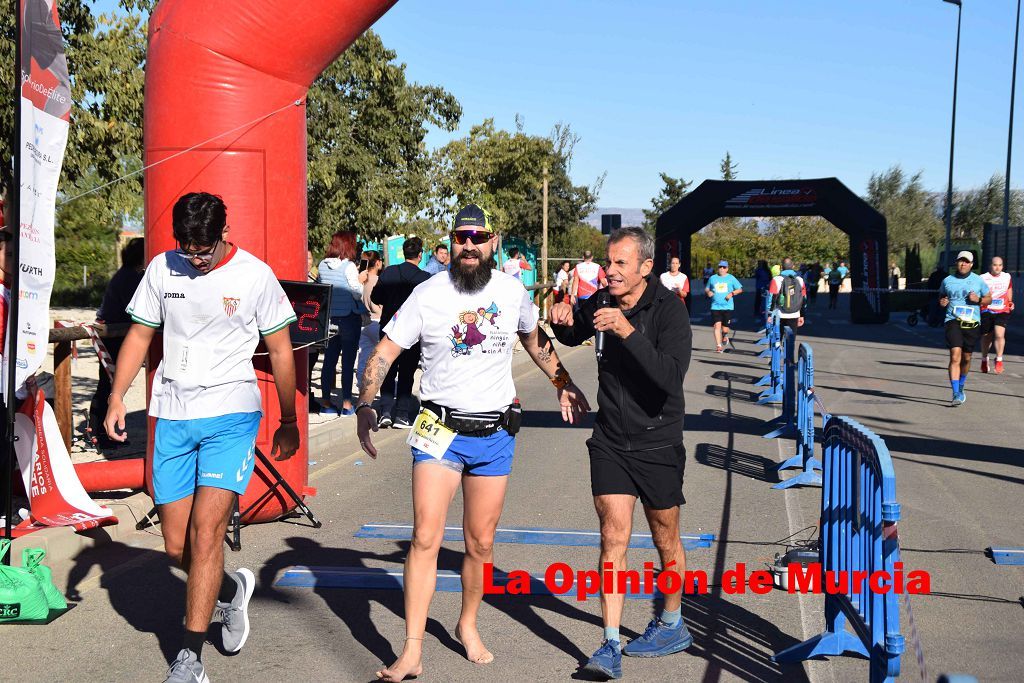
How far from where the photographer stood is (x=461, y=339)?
4.82 m

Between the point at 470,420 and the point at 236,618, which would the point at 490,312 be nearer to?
the point at 470,420

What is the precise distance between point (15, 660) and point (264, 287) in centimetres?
191

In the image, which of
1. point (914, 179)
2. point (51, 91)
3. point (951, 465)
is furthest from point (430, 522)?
point (914, 179)

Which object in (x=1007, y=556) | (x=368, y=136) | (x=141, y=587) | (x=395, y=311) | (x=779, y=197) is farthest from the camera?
(x=779, y=197)

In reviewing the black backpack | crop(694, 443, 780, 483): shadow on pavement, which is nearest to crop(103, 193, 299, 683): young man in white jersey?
crop(694, 443, 780, 483): shadow on pavement

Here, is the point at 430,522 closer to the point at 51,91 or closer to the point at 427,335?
the point at 427,335

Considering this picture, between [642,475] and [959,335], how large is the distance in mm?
11040

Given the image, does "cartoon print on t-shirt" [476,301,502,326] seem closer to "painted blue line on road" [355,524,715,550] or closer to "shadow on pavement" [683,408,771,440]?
"painted blue line on road" [355,524,715,550]

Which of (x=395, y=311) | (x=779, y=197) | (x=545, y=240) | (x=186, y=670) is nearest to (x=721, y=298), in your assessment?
(x=545, y=240)

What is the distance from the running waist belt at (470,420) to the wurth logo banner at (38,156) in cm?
236

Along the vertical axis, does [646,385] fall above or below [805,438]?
above

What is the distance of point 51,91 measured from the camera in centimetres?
591

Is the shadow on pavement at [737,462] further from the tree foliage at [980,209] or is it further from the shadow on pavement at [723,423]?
the tree foliage at [980,209]

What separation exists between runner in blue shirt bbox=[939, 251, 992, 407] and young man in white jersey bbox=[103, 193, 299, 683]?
1168 centimetres
